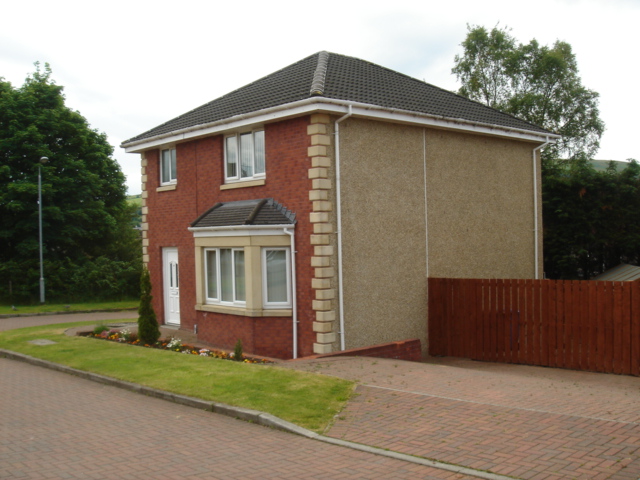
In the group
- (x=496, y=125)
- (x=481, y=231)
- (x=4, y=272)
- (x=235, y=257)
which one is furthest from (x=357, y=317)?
(x=4, y=272)

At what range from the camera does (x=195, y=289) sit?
17.5 metres

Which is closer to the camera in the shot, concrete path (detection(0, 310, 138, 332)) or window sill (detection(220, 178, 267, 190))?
window sill (detection(220, 178, 267, 190))

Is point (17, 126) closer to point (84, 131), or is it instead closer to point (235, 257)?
point (84, 131)

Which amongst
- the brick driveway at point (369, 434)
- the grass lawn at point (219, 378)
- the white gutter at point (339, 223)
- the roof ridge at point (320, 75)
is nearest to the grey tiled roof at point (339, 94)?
the roof ridge at point (320, 75)

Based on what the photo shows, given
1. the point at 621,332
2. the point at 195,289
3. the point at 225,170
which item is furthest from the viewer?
the point at 195,289

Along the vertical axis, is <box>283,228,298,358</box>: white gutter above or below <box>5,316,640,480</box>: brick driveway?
above

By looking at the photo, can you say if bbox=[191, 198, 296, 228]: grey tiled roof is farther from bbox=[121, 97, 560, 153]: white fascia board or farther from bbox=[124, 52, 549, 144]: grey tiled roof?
bbox=[124, 52, 549, 144]: grey tiled roof

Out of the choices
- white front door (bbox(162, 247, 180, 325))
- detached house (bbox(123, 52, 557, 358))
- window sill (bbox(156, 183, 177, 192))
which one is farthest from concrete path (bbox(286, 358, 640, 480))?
window sill (bbox(156, 183, 177, 192))

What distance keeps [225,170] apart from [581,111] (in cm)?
2456

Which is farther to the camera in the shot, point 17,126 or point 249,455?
point 17,126

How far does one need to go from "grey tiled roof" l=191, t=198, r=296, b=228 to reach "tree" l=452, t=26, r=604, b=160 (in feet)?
73.0

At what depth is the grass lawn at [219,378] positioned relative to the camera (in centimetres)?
895

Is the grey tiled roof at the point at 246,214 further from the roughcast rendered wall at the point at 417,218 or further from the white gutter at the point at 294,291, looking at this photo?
the roughcast rendered wall at the point at 417,218

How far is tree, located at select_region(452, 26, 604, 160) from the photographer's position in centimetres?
3419
